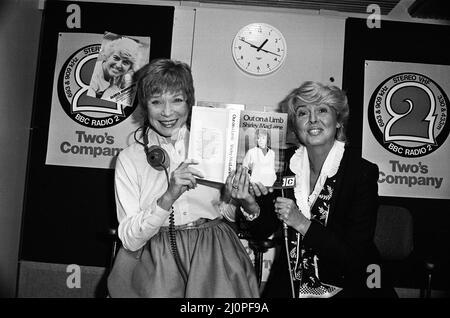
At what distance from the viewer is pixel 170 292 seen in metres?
1.49

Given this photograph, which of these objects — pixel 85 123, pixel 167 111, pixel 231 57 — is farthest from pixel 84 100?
pixel 167 111

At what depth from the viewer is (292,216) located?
1.69 meters

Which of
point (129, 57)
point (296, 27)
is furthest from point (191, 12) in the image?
point (296, 27)

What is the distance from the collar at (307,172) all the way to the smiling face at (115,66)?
1716 millimetres

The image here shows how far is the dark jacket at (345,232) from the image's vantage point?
1.67 meters

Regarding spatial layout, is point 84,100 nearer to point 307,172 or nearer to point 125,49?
point 125,49

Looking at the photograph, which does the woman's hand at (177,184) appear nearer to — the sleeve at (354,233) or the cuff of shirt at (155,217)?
the cuff of shirt at (155,217)

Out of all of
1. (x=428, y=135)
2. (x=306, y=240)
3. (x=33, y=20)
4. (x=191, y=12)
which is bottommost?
(x=306, y=240)

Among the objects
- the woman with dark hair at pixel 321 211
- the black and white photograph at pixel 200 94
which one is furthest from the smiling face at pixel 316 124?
the black and white photograph at pixel 200 94

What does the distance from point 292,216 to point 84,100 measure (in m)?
2.10

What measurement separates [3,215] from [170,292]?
1768mm

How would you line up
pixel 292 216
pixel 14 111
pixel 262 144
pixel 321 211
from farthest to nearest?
pixel 14 111, pixel 321 211, pixel 292 216, pixel 262 144
